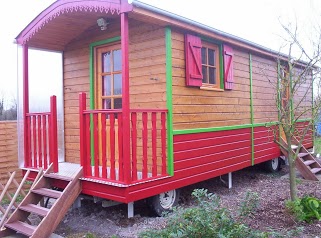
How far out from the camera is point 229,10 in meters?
18.1

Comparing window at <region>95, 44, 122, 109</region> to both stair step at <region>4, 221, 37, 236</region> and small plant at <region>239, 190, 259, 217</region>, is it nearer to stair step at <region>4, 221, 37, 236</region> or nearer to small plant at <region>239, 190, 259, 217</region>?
stair step at <region>4, 221, 37, 236</region>

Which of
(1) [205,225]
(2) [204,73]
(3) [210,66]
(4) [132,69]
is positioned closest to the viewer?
(1) [205,225]

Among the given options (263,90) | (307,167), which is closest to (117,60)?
(263,90)

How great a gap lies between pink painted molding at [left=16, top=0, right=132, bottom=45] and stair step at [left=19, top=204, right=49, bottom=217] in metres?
2.64

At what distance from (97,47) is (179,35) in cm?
166

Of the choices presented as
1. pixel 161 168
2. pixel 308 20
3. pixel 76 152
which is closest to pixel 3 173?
pixel 76 152

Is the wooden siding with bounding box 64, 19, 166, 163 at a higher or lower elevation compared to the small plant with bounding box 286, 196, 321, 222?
higher

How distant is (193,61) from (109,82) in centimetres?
155

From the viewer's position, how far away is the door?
5723mm

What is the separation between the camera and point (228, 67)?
6.30 metres

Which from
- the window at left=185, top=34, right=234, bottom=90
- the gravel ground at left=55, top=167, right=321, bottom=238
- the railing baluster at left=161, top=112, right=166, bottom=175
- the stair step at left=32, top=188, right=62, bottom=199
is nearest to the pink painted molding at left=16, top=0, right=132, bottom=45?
the window at left=185, top=34, right=234, bottom=90

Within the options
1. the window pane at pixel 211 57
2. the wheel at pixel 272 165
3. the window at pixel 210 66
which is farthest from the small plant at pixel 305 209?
the wheel at pixel 272 165

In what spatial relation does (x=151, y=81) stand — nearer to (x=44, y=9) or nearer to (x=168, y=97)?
(x=168, y=97)

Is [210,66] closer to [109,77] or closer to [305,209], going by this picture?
[109,77]
